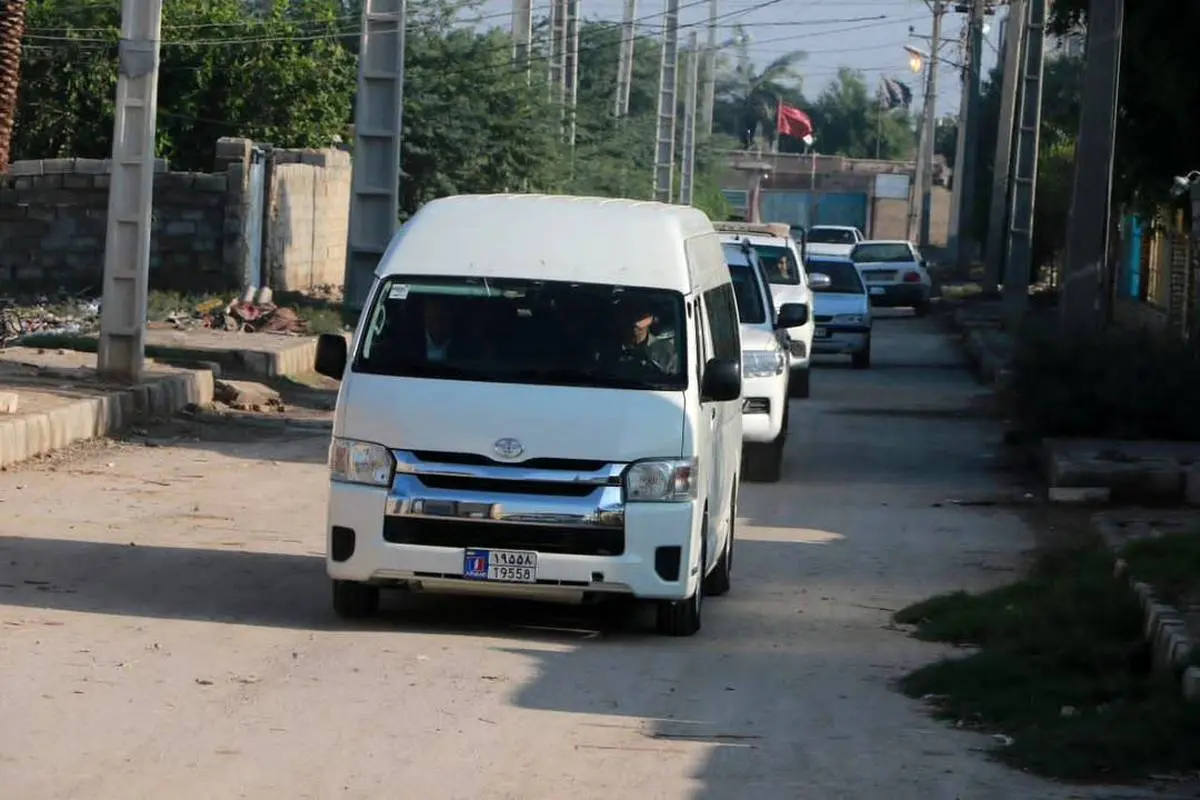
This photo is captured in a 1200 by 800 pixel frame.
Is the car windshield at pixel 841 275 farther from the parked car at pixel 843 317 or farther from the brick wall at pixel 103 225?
the brick wall at pixel 103 225

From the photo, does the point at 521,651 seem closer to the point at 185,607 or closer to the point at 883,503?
the point at 185,607

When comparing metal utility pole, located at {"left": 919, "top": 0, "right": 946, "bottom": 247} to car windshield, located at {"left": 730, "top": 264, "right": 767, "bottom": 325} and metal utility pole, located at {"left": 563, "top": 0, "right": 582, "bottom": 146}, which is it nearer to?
metal utility pole, located at {"left": 563, "top": 0, "right": 582, "bottom": 146}

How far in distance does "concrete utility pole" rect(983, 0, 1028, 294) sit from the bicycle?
950 inches

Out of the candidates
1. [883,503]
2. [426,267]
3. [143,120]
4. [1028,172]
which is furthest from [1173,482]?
[1028,172]

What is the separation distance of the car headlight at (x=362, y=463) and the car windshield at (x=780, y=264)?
16.3 m

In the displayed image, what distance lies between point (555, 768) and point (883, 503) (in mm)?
9973

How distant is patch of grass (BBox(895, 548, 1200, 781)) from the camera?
793cm

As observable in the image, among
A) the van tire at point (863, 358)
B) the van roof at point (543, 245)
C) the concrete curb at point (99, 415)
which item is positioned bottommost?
the van tire at point (863, 358)

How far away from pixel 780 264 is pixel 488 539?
55.3 feet

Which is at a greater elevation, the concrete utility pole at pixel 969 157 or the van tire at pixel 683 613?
the concrete utility pole at pixel 969 157

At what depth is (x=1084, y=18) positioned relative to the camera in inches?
1048

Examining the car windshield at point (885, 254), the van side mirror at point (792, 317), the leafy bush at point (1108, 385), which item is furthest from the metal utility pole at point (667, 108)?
the van side mirror at point (792, 317)

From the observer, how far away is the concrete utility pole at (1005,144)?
47.1 m

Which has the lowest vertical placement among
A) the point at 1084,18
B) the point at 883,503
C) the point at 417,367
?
the point at 883,503
